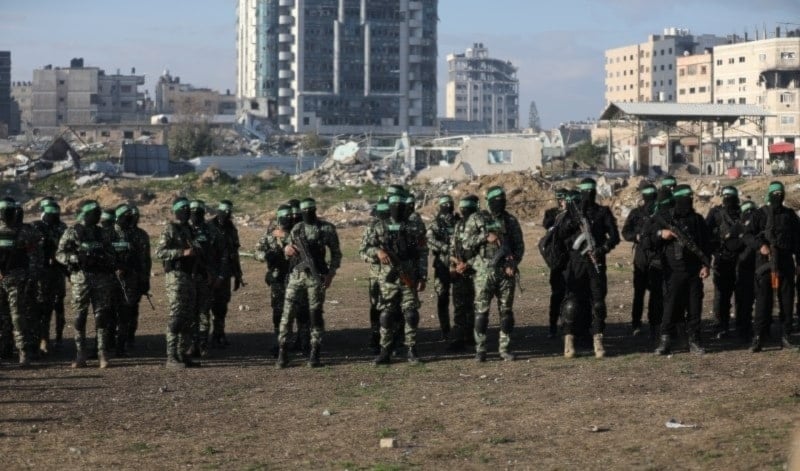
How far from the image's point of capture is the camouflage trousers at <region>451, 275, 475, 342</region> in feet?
54.5

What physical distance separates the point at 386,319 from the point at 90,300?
3467mm

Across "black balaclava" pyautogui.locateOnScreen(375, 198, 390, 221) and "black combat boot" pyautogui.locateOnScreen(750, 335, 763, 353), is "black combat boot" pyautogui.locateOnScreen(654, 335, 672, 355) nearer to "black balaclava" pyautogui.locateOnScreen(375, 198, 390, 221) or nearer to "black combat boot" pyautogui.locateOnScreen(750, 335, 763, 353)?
"black combat boot" pyautogui.locateOnScreen(750, 335, 763, 353)

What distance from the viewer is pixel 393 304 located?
1542cm

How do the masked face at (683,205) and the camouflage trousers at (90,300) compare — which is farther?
the camouflage trousers at (90,300)

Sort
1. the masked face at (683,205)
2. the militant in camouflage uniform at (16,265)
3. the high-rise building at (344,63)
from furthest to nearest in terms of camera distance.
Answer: the high-rise building at (344,63)
the militant in camouflage uniform at (16,265)
the masked face at (683,205)

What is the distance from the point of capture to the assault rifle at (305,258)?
1522 cm

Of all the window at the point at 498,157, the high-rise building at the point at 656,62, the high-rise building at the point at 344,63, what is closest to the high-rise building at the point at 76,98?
the high-rise building at the point at 344,63

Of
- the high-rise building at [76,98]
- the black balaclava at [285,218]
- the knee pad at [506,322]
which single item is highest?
the high-rise building at [76,98]

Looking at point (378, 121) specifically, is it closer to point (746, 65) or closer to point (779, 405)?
point (746, 65)

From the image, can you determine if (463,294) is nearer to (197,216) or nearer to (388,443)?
(197,216)

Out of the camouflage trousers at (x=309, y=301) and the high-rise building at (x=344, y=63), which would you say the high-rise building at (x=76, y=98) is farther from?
the camouflage trousers at (x=309, y=301)

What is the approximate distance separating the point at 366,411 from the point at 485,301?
10.7 feet

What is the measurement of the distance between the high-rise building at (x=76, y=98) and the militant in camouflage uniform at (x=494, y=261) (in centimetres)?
15034

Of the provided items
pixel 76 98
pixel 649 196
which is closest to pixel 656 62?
pixel 76 98
